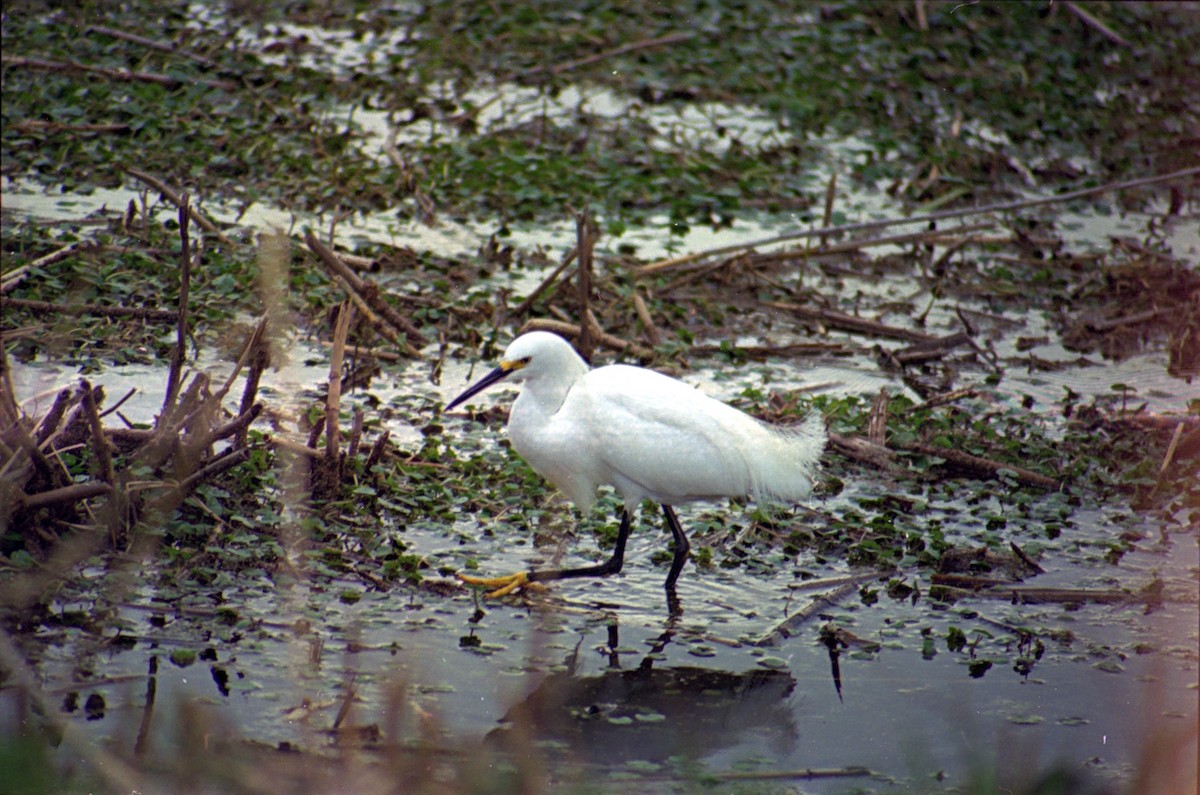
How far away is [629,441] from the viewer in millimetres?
4957

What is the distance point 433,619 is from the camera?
15.5 feet

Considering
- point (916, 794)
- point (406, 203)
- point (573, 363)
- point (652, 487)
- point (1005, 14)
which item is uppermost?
point (1005, 14)

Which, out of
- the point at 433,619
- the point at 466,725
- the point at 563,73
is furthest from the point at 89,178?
the point at 466,725

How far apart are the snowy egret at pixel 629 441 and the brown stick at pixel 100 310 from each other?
217 centimetres

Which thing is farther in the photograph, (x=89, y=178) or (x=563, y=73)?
(x=563, y=73)

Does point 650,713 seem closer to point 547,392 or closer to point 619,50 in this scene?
point 547,392

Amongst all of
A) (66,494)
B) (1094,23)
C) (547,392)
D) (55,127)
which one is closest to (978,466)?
(547,392)

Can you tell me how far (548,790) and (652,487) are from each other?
1513mm

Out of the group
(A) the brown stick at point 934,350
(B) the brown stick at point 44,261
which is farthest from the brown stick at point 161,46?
(A) the brown stick at point 934,350

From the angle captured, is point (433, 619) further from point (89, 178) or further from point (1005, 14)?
point (1005, 14)

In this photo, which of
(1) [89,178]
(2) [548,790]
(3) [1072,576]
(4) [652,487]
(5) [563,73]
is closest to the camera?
(2) [548,790]

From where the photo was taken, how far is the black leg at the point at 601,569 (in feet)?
16.5

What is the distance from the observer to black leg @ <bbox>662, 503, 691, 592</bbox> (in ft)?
16.9

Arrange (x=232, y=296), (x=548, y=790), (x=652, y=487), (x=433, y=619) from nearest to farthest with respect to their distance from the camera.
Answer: (x=548, y=790)
(x=433, y=619)
(x=652, y=487)
(x=232, y=296)
